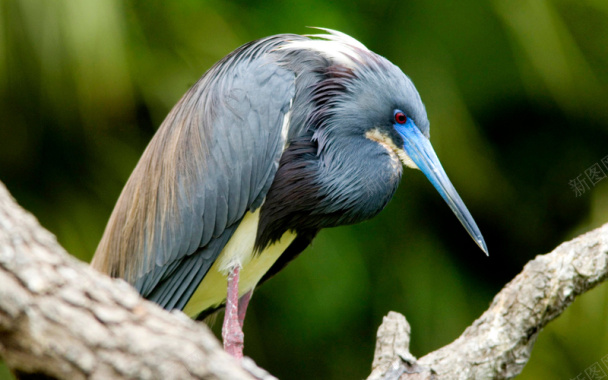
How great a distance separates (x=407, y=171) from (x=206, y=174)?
1613mm

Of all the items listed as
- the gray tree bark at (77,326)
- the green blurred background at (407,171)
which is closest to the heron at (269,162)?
the green blurred background at (407,171)

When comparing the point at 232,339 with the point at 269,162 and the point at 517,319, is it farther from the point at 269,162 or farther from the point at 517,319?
the point at 517,319

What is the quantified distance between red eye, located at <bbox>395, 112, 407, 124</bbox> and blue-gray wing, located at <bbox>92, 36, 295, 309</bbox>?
15.4 inches

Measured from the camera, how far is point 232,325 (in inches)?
95.2

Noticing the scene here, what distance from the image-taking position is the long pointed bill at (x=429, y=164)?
2.41 meters

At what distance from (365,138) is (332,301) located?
4.80 feet

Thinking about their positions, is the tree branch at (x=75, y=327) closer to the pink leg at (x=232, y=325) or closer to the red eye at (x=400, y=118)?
the pink leg at (x=232, y=325)

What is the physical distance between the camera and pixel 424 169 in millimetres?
2428

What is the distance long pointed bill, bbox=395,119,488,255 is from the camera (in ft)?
7.89

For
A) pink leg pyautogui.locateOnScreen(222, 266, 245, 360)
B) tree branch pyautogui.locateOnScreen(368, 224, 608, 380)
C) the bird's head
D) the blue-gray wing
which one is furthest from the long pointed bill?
pink leg pyautogui.locateOnScreen(222, 266, 245, 360)

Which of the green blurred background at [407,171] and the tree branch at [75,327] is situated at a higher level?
the green blurred background at [407,171]

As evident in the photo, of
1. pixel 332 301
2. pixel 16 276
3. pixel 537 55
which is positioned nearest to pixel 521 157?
pixel 537 55

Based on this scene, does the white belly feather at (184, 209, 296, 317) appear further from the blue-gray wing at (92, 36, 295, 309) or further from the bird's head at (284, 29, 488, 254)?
the bird's head at (284, 29, 488, 254)

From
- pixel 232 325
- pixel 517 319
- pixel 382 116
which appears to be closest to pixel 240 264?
pixel 232 325
